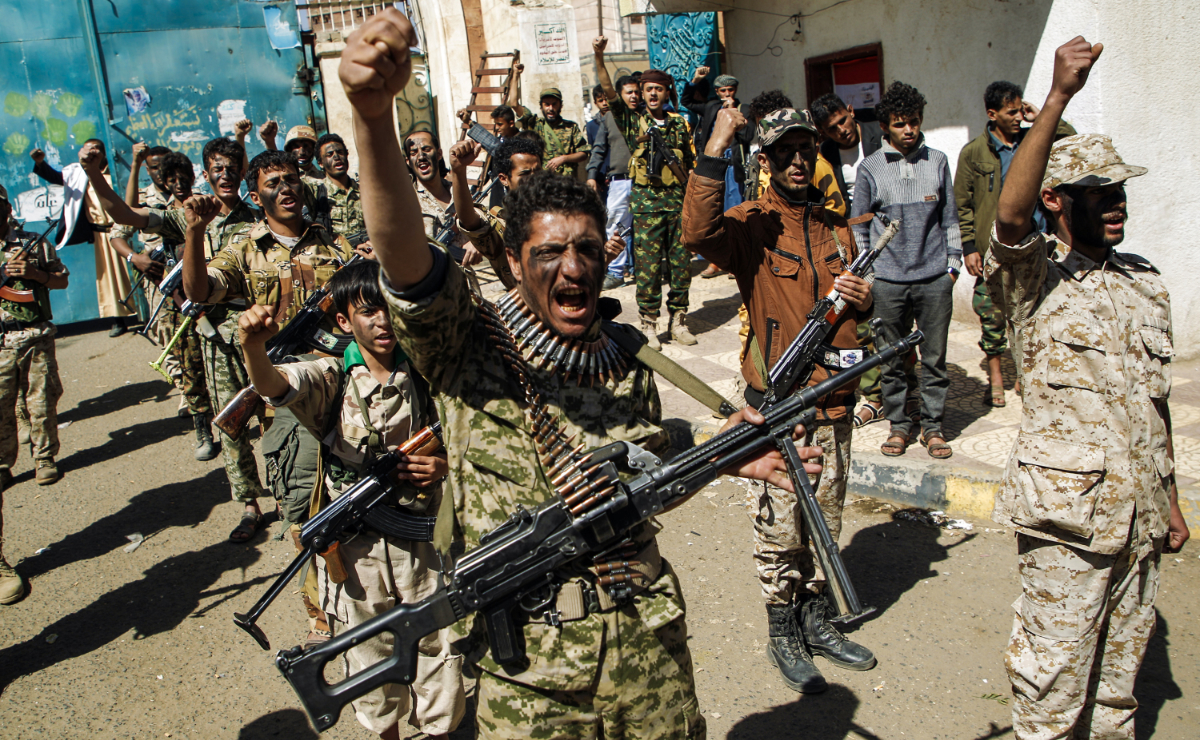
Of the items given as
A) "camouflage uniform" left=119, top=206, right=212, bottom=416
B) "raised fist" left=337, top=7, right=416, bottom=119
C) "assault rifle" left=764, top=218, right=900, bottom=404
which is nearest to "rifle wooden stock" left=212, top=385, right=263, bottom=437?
"raised fist" left=337, top=7, right=416, bottom=119

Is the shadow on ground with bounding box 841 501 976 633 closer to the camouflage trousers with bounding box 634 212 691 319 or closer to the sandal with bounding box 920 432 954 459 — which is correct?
the sandal with bounding box 920 432 954 459

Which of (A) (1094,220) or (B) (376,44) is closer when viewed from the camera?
(B) (376,44)

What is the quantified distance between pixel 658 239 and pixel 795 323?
4855mm

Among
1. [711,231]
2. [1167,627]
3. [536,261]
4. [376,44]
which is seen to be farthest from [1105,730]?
[376,44]

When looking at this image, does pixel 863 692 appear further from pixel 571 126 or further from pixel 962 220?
pixel 571 126

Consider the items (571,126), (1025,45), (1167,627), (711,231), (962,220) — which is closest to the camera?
(711,231)

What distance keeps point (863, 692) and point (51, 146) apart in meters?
13.9

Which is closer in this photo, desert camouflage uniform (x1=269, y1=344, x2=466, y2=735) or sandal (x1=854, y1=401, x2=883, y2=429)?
desert camouflage uniform (x1=269, y1=344, x2=466, y2=735)

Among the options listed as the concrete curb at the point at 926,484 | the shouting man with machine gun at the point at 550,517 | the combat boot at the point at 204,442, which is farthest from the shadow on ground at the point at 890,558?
the combat boot at the point at 204,442

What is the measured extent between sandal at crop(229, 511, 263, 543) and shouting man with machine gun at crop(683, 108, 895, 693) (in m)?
3.60

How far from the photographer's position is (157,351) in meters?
11.3

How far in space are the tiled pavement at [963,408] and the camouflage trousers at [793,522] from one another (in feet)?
5.33

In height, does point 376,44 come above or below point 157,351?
above

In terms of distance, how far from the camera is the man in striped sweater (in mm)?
5703
